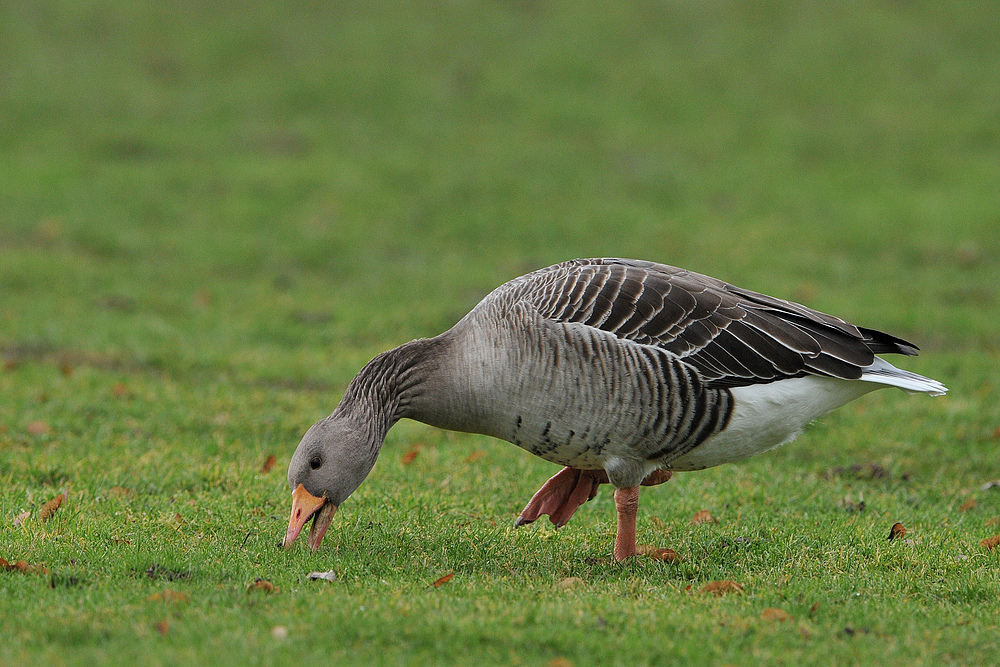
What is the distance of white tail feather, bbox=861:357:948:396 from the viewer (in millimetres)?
5711

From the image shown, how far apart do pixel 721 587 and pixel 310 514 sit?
7.49ft

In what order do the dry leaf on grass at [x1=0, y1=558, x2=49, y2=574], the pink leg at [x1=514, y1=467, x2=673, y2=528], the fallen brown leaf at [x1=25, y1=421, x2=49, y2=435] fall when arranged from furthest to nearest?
the fallen brown leaf at [x1=25, y1=421, x2=49, y2=435]
the pink leg at [x1=514, y1=467, x2=673, y2=528]
the dry leaf on grass at [x1=0, y1=558, x2=49, y2=574]

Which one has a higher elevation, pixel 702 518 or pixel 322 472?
pixel 322 472

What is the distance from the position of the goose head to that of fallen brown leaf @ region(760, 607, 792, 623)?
2369 millimetres

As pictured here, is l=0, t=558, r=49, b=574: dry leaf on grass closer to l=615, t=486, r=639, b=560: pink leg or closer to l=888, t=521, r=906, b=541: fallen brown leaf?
l=615, t=486, r=639, b=560: pink leg

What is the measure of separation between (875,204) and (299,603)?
1511 centimetres

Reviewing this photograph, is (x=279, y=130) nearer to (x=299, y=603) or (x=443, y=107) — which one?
(x=443, y=107)

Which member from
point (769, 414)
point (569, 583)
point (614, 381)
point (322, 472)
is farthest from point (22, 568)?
point (769, 414)

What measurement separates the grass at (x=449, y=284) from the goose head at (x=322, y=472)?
0.23m

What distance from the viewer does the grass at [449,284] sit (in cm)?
493

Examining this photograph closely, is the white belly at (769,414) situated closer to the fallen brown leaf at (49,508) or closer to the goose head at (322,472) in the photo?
the goose head at (322,472)

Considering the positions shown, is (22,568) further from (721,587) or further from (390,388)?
(721,587)

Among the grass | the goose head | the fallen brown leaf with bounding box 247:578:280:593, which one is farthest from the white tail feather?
the fallen brown leaf with bounding box 247:578:280:593

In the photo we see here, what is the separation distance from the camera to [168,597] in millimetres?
4840
